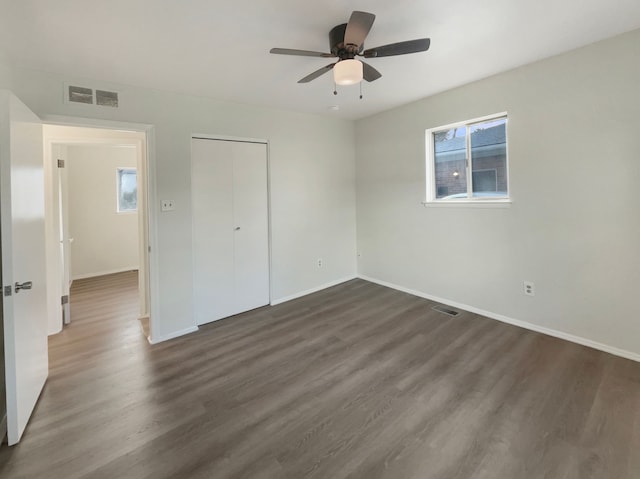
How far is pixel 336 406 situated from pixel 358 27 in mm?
2420

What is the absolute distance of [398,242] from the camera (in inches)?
169

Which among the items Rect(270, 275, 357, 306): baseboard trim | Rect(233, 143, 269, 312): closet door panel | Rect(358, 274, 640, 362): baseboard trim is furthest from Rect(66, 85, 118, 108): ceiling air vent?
Rect(358, 274, 640, 362): baseboard trim

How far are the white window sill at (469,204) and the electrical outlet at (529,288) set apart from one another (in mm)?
813

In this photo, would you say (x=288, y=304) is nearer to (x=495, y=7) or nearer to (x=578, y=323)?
(x=578, y=323)

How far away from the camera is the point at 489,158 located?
3.30 m

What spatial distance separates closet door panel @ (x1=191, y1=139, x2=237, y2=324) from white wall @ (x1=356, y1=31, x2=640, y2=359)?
97.1 inches

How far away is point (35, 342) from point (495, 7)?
385cm

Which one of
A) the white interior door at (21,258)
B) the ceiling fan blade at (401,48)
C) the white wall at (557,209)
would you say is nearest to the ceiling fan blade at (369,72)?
the ceiling fan blade at (401,48)

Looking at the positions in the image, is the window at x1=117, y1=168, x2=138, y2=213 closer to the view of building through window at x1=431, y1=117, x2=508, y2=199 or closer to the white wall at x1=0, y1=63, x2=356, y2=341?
the white wall at x1=0, y1=63, x2=356, y2=341

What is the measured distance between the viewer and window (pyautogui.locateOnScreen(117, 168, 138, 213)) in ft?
19.8

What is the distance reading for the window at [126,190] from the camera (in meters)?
6.03

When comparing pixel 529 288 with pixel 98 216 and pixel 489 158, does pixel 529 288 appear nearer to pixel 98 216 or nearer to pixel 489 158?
pixel 489 158

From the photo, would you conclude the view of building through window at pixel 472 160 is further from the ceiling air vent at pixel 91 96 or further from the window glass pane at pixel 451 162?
the ceiling air vent at pixel 91 96

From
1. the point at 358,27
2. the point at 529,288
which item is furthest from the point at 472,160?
the point at 358,27
